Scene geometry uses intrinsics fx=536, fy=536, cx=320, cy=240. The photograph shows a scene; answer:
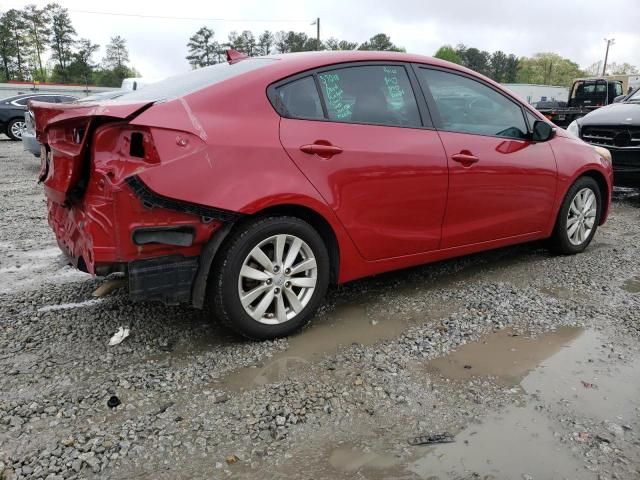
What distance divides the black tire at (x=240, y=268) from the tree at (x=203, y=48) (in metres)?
78.2

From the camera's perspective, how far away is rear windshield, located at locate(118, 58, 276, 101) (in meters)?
3.03

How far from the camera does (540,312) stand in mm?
3641

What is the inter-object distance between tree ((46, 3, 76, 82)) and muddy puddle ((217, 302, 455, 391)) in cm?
6983

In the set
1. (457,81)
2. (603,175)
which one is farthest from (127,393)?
(603,175)

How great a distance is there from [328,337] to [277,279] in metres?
0.51

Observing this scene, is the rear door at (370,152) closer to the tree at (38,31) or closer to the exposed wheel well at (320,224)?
the exposed wheel well at (320,224)

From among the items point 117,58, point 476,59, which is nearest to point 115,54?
point 117,58

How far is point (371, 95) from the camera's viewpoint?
3451 mm

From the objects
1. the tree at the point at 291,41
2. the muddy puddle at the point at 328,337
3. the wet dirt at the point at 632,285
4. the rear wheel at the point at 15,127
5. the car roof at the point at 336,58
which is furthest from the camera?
the tree at the point at 291,41

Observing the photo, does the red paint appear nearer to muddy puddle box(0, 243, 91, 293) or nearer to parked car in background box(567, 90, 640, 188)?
muddy puddle box(0, 243, 91, 293)

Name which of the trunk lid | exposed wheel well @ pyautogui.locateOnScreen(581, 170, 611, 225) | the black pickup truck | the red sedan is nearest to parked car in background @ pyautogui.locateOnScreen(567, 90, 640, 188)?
exposed wheel well @ pyautogui.locateOnScreen(581, 170, 611, 225)

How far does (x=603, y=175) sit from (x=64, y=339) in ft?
15.2

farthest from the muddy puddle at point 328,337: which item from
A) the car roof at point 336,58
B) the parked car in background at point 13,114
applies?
the parked car in background at point 13,114

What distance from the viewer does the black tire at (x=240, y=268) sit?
2.91m
